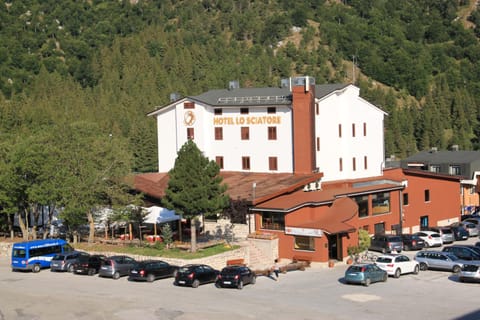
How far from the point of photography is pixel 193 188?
167 feet

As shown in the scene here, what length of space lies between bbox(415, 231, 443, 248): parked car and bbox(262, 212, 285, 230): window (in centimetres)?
1275

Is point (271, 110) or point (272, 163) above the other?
point (271, 110)

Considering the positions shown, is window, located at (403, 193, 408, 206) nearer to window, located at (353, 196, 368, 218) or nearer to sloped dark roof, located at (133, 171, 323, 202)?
window, located at (353, 196, 368, 218)

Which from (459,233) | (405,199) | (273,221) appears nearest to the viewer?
(273,221)

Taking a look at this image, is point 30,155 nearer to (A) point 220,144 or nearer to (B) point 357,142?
(A) point 220,144

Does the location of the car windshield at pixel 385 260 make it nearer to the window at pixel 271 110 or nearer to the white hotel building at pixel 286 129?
the white hotel building at pixel 286 129

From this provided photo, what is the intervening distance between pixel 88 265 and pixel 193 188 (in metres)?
9.03

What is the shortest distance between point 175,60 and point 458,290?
161055mm

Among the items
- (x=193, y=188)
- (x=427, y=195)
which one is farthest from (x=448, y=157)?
(x=193, y=188)

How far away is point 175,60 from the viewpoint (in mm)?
196750

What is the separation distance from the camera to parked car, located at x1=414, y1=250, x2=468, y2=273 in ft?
159

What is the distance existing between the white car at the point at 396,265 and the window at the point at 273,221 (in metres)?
11.3

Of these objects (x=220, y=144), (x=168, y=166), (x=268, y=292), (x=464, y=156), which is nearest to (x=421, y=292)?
(x=268, y=292)

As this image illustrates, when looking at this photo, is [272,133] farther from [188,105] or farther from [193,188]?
[193,188]
